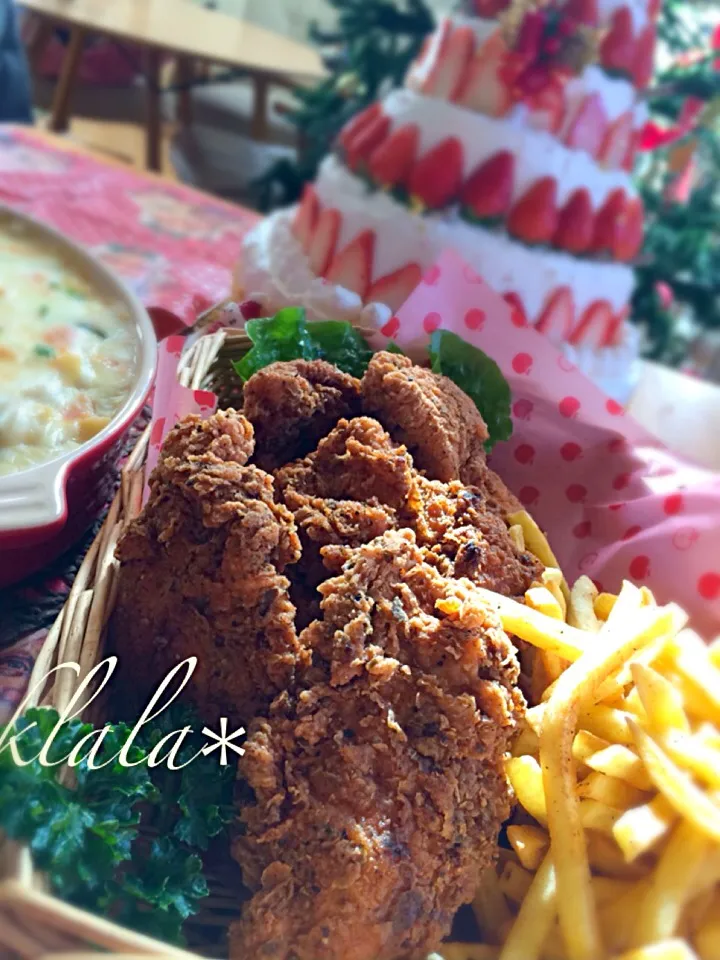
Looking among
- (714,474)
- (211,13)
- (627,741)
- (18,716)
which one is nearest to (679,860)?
(627,741)

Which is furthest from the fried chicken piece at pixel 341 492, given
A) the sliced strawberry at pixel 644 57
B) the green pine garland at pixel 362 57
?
the green pine garland at pixel 362 57

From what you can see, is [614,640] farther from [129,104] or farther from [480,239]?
[129,104]

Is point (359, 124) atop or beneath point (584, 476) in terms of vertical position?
atop

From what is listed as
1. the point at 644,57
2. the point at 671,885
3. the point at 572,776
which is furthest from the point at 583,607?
the point at 644,57

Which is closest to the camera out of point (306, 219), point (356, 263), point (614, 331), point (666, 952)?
point (666, 952)

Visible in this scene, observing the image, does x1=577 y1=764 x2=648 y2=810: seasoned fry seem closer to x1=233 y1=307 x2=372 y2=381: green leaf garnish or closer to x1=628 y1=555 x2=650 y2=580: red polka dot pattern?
x1=628 y1=555 x2=650 y2=580: red polka dot pattern

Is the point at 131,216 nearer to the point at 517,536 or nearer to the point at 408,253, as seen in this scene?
the point at 408,253

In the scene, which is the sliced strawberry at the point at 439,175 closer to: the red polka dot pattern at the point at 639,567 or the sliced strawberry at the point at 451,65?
the sliced strawberry at the point at 451,65
